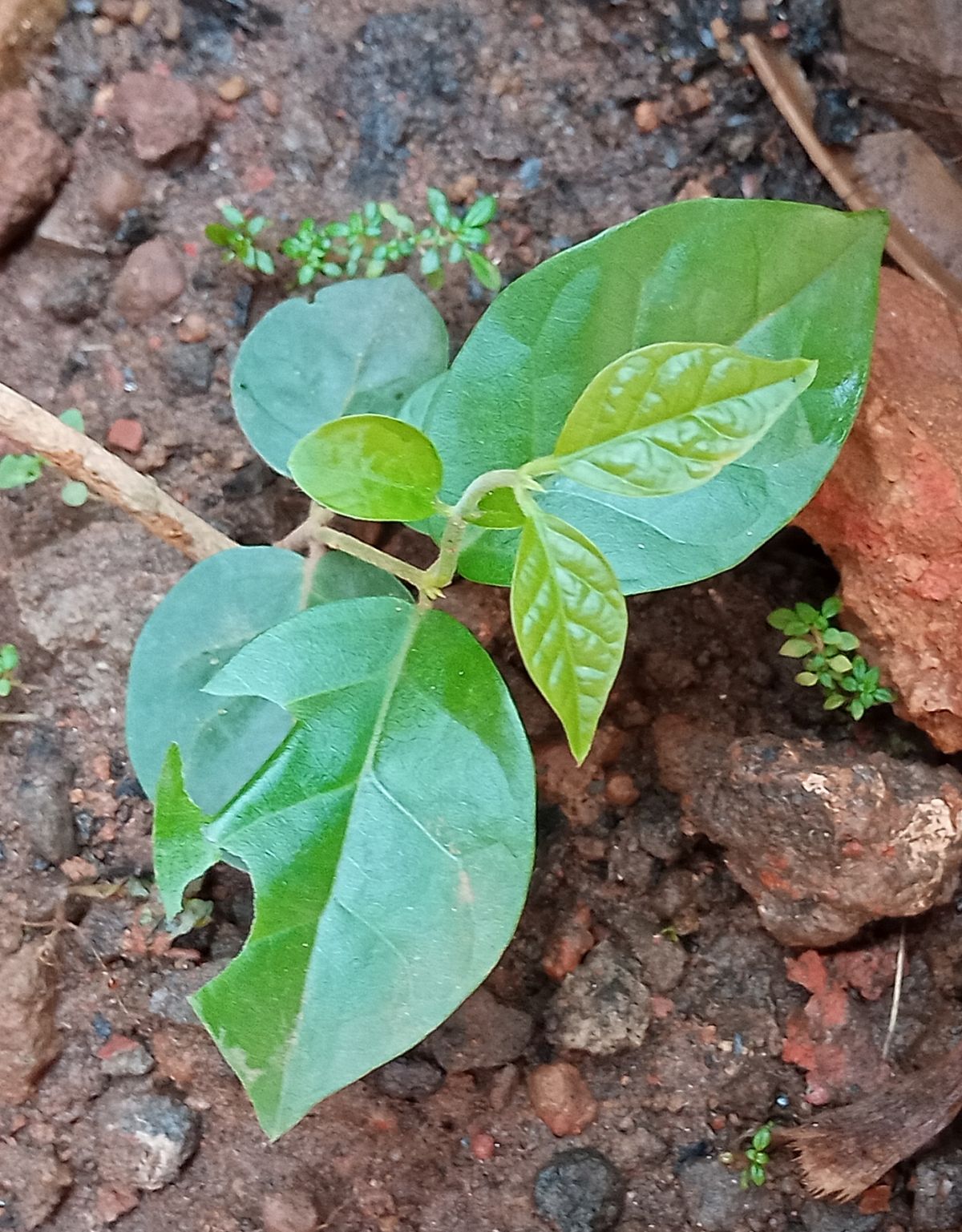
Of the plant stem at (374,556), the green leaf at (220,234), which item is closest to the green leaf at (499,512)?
the plant stem at (374,556)

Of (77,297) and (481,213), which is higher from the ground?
(481,213)

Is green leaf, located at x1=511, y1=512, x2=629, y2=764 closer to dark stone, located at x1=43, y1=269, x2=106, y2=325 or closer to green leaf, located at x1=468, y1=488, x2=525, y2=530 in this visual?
green leaf, located at x1=468, y1=488, x2=525, y2=530

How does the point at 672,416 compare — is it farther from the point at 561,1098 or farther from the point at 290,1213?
the point at 290,1213

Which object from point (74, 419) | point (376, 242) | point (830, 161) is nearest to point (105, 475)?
point (74, 419)

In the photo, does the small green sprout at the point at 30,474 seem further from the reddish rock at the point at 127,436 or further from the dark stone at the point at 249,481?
the dark stone at the point at 249,481

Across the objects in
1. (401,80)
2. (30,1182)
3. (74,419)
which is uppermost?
(401,80)

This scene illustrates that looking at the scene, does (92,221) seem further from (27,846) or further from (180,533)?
(27,846)

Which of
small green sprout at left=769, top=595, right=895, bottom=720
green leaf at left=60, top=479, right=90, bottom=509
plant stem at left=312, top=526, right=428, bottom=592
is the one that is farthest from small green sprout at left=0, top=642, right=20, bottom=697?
small green sprout at left=769, top=595, right=895, bottom=720

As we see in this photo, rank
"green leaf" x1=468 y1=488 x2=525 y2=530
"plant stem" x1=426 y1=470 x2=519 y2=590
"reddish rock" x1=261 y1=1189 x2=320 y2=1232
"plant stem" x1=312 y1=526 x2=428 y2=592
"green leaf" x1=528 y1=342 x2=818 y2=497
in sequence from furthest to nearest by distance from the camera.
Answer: "reddish rock" x1=261 y1=1189 x2=320 y2=1232
"plant stem" x1=312 y1=526 x2=428 y2=592
"green leaf" x1=468 y1=488 x2=525 y2=530
"plant stem" x1=426 y1=470 x2=519 y2=590
"green leaf" x1=528 y1=342 x2=818 y2=497

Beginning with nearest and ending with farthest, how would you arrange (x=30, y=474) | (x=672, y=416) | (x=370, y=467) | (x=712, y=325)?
→ (x=672, y=416), (x=370, y=467), (x=712, y=325), (x=30, y=474)
